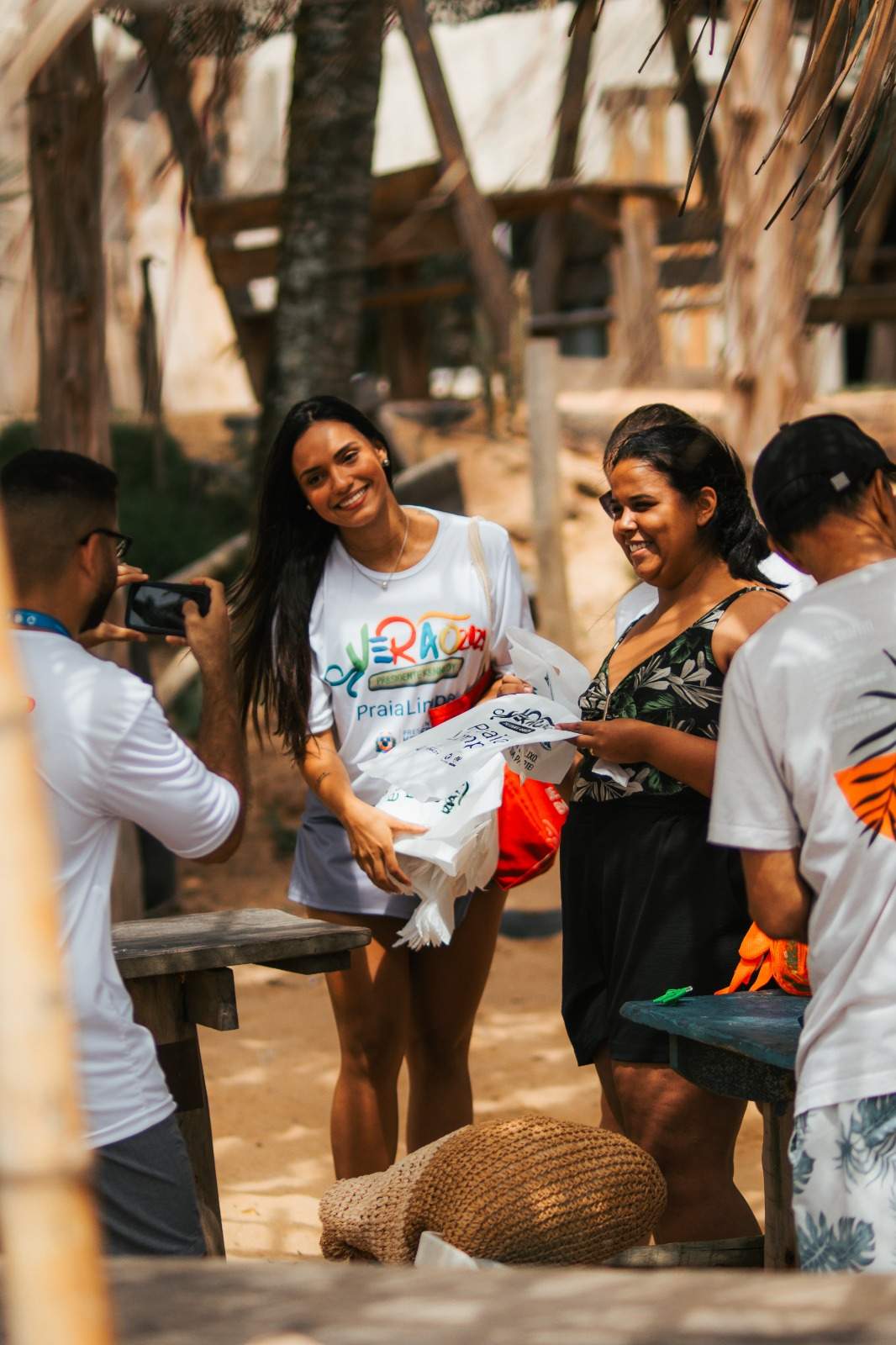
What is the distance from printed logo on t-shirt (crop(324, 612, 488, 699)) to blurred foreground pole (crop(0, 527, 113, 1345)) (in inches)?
93.3

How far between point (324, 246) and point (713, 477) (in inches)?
185

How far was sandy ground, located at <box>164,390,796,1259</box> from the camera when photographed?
4469 mm

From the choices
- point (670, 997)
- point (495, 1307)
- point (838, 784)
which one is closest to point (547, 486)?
point (670, 997)

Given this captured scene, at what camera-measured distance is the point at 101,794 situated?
2.16 meters

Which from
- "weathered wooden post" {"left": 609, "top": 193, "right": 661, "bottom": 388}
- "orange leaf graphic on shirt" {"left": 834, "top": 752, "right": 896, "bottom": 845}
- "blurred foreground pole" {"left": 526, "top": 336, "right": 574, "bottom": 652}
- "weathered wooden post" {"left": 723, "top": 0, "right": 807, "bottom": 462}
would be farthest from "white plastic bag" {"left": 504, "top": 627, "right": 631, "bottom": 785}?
"weathered wooden post" {"left": 609, "top": 193, "right": 661, "bottom": 388}

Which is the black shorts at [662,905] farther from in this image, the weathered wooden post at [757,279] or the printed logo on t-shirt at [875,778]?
the weathered wooden post at [757,279]

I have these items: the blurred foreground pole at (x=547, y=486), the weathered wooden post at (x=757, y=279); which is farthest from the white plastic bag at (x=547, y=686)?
the blurred foreground pole at (x=547, y=486)

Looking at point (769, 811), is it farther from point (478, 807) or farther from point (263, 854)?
point (263, 854)

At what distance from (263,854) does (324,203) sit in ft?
10.9

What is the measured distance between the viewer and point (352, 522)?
343 cm

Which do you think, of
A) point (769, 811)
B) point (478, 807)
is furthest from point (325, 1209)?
point (769, 811)

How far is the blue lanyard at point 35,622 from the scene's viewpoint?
222 cm

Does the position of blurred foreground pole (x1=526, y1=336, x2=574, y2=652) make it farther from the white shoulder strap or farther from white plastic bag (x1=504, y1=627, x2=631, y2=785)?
white plastic bag (x1=504, y1=627, x2=631, y2=785)

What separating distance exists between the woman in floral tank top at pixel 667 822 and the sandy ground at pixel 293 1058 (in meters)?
1.51
